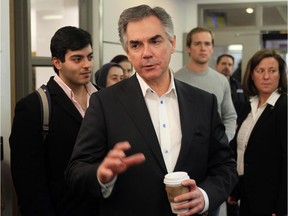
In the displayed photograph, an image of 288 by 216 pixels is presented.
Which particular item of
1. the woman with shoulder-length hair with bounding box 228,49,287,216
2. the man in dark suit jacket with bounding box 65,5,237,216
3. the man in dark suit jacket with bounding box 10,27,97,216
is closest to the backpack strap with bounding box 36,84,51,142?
the man in dark suit jacket with bounding box 10,27,97,216

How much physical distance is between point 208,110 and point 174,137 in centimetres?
18

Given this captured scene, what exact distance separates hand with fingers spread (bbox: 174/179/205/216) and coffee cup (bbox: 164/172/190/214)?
1 cm

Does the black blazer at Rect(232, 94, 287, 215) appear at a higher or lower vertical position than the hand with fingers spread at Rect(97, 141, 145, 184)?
lower

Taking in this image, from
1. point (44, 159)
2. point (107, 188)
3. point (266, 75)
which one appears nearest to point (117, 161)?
point (107, 188)

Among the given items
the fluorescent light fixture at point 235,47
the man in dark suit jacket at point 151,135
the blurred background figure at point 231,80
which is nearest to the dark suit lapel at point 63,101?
the man in dark suit jacket at point 151,135

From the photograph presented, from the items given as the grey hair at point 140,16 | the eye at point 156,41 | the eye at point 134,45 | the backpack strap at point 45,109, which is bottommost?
the backpack strap at point 45,109

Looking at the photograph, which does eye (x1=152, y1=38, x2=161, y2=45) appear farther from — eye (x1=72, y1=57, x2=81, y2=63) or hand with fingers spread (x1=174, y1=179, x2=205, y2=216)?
eye (x1=72, y1=57, x2=81, y2=63)

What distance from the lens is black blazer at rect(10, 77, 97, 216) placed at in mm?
1960

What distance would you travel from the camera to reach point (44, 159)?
201 centimetres

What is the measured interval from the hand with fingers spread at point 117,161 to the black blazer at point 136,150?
0.14 m

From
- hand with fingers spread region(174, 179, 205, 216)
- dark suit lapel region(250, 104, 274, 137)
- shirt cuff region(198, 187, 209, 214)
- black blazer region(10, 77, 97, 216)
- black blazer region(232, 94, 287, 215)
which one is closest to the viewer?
hand with fingers spread region(174, 179, 205, 216)

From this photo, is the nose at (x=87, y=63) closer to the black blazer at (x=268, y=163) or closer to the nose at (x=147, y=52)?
the nose at (x=147, y=52)

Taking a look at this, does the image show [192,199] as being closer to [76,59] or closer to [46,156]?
[46,156]

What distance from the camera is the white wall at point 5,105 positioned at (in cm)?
253
